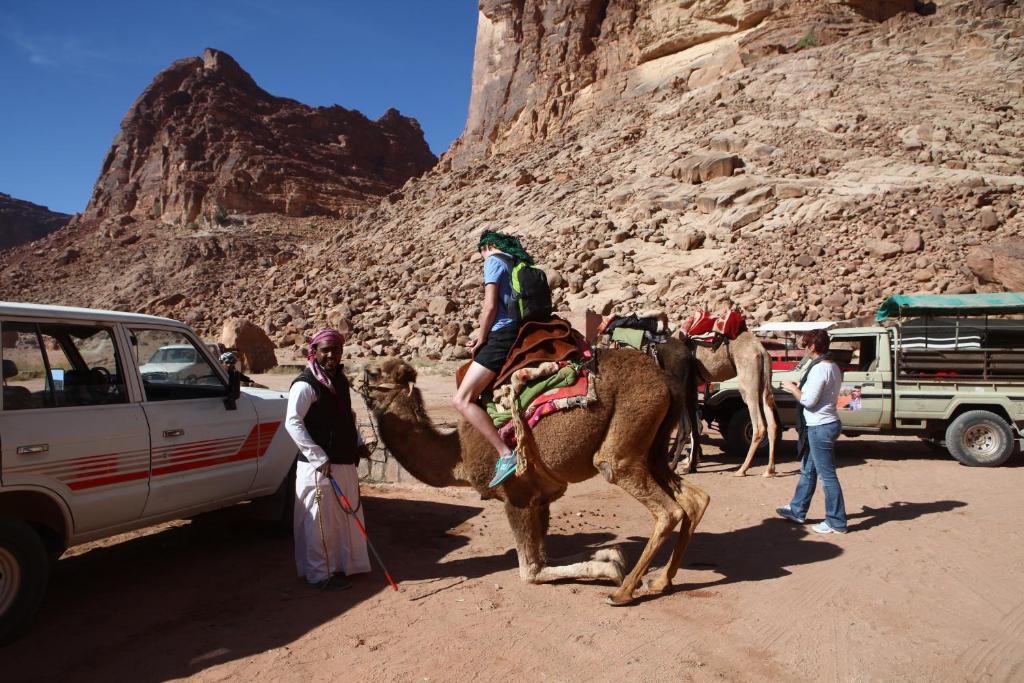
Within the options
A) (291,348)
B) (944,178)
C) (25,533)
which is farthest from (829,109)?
(25,533)

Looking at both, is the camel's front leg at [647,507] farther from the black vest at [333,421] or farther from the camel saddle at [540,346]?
the black vest at [333,421]

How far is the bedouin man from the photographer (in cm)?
501

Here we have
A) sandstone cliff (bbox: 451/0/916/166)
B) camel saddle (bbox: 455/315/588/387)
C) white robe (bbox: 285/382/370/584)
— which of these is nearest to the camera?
camel saddle (bbox: 455/315/588/387)

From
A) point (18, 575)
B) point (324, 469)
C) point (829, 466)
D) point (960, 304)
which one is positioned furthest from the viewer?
point (960, 304)

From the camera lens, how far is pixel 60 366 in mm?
4699

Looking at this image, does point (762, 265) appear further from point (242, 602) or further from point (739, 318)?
point (242, 602)

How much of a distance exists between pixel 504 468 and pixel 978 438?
823cm

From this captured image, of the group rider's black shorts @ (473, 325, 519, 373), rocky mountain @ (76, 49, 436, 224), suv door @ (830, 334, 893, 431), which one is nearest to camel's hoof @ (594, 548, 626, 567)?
rider's black shorts @ (473, 325, 519, 373)

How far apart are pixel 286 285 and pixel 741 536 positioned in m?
38.2

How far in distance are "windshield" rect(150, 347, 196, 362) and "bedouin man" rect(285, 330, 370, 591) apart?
0.99 metres

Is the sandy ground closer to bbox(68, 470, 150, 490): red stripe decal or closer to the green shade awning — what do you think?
bbox(68, 470, 150, 490): red stripe decal

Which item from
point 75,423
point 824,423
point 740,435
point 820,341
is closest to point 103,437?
point 75,423

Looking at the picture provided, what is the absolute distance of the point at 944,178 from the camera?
26547 mm

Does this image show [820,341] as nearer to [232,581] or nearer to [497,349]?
[497,349]
